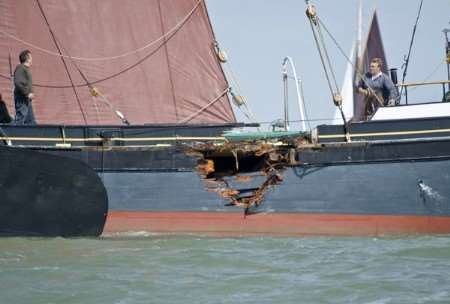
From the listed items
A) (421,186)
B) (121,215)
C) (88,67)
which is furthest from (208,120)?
(421,186)

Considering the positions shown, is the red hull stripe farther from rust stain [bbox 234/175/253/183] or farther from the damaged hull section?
rust stain [bbox 234/175/253/183]

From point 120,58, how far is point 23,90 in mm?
3319

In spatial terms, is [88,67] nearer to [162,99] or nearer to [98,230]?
[162,99]

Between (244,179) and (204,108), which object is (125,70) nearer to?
(204,108)

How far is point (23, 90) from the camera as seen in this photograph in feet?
53.4

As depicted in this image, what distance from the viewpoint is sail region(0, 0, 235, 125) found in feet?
59.9

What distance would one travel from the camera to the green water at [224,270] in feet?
36.3

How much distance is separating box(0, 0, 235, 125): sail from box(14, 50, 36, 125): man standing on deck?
4.68 feet

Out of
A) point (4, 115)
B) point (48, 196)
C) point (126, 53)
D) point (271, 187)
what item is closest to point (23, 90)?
point (4, 115)

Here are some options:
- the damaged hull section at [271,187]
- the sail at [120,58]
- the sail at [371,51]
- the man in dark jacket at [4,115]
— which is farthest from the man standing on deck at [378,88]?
the man in dark jacket at [4,115]

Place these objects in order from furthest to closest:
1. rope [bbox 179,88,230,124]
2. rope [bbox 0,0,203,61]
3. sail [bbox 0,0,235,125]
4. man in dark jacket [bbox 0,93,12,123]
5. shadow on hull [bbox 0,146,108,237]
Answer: rope [bbox 179,88,230,124] < sail [bbox 0,0,235,125] < rope [bbox 0,0,203,61] < man in dark jacket [bbox 0,93,12,123] < shadow on hull [bbox 0,146,108,237]

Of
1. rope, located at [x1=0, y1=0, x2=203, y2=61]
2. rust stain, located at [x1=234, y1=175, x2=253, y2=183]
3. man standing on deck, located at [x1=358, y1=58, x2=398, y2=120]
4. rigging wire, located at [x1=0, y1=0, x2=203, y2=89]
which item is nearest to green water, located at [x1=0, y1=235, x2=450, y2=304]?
rust stain, located at [x1=234, y1=175, x2=253, y2=183]

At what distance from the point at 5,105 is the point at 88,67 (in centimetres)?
209

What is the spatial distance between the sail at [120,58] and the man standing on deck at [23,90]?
1427 mm
